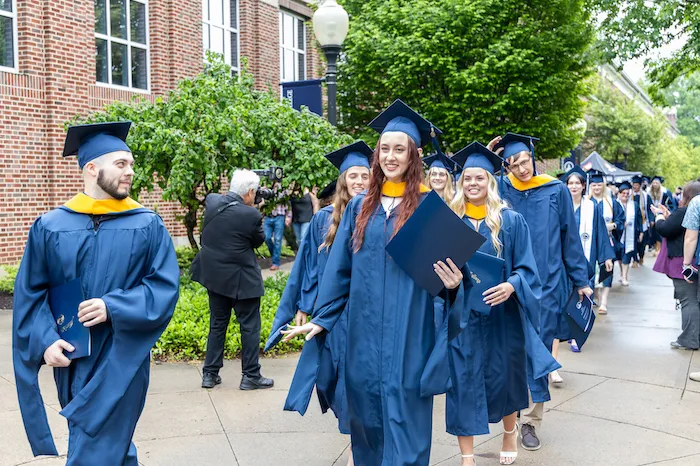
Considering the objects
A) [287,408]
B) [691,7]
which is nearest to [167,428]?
[287,408]

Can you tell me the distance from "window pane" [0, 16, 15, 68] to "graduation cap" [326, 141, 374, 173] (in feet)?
29.1

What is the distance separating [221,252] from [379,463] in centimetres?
334

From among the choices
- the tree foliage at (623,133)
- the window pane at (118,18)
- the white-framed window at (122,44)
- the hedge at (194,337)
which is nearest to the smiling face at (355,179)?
the hedge at (194,337)

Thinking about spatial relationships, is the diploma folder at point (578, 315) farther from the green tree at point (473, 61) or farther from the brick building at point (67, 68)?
the green tree at point (473, 61)

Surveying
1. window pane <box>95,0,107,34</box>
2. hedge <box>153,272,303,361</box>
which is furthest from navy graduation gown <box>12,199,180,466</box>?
window pane <box>95,0,107,34</box>

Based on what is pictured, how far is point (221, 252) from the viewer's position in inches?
256

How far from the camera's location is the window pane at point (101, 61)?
14109 mm

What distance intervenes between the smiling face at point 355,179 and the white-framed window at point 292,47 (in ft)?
49.4

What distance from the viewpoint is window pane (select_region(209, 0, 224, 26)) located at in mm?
17233

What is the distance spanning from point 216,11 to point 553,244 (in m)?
13.5

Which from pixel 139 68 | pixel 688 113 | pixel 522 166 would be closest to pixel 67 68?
pixel 139 68

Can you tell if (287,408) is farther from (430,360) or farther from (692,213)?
(692,213)

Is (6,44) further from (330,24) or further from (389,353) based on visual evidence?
(389,353)

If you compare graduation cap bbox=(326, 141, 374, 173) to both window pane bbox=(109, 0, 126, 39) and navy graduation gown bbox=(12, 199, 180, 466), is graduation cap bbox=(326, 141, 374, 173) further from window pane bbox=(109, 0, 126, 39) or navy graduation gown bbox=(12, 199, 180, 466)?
window pane bbox=(109, 0, 126, 39)
